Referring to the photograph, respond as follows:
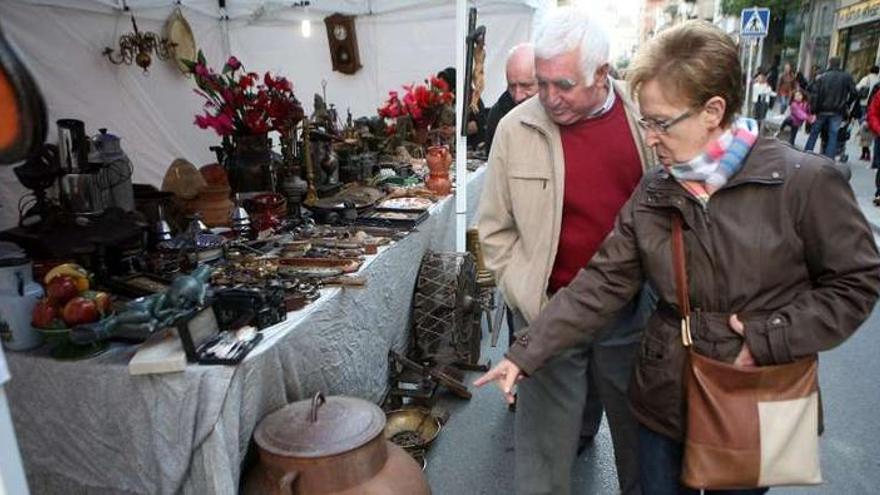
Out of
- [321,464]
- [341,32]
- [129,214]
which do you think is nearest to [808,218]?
[321,464]

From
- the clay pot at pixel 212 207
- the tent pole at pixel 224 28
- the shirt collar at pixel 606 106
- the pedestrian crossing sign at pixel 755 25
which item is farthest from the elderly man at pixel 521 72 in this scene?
the pedestrian crossing sign at pixel 755 25

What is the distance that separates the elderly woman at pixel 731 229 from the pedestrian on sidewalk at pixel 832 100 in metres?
8.78

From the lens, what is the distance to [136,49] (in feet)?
16.7

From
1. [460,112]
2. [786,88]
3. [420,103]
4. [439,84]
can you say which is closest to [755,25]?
[786,88]

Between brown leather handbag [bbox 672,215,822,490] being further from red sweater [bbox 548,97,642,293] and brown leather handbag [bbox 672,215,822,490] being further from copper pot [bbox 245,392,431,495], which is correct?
copper pot [bbox 245,392,431,495]

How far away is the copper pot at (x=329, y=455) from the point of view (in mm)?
1607

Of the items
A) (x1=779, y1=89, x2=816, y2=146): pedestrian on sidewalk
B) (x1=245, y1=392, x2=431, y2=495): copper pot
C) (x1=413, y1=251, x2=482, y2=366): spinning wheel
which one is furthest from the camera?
(x1=779, y1=89, x2=816, y2=146): pedestrian on sidewalk

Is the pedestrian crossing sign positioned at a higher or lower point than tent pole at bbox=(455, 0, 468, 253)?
higher

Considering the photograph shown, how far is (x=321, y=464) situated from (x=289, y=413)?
272 mm

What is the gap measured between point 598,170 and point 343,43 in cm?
578

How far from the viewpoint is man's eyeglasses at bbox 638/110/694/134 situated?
1292 millimetres

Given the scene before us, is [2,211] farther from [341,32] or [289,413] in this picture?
[341,32]

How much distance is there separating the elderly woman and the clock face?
240 inches

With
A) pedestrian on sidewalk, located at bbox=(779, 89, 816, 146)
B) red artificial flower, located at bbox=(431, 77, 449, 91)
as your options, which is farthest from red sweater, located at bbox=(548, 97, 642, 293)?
pedestrian on sidewalk, located at bbox=(779, 89, 816, 146)
